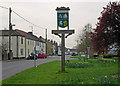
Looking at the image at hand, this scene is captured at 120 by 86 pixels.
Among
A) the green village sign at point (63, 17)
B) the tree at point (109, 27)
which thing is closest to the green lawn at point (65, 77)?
the green village sign at point (63, 17)

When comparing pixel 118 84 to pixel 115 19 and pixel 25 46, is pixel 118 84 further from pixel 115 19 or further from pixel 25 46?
pixel 25 46

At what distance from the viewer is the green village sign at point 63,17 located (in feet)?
47.7

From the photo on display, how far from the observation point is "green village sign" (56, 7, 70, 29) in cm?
1453

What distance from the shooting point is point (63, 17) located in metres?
14.6

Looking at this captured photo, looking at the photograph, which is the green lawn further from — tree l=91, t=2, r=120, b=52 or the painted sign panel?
tree l=91, t=2, r=120, b=52

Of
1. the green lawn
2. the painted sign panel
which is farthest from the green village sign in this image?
the green lawn

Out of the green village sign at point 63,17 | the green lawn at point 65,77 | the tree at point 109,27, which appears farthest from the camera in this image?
the tree at point 109,27

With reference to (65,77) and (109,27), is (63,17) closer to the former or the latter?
(65,77)

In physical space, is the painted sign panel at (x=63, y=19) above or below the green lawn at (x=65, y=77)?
above

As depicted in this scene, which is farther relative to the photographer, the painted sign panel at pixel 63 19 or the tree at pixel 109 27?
the tree at pixel 109 27

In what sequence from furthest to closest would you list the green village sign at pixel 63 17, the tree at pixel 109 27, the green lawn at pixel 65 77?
the tree at pixel 109 27, the green village sign at pixel 63 17, the green lawn at pixel 65 77

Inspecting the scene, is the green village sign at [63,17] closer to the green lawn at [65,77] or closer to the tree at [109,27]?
the green lawn at [65,77]

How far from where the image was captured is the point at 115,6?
22.1 meters

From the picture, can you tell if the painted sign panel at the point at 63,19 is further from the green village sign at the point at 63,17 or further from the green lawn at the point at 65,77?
the green lawn at the point at 65,77
